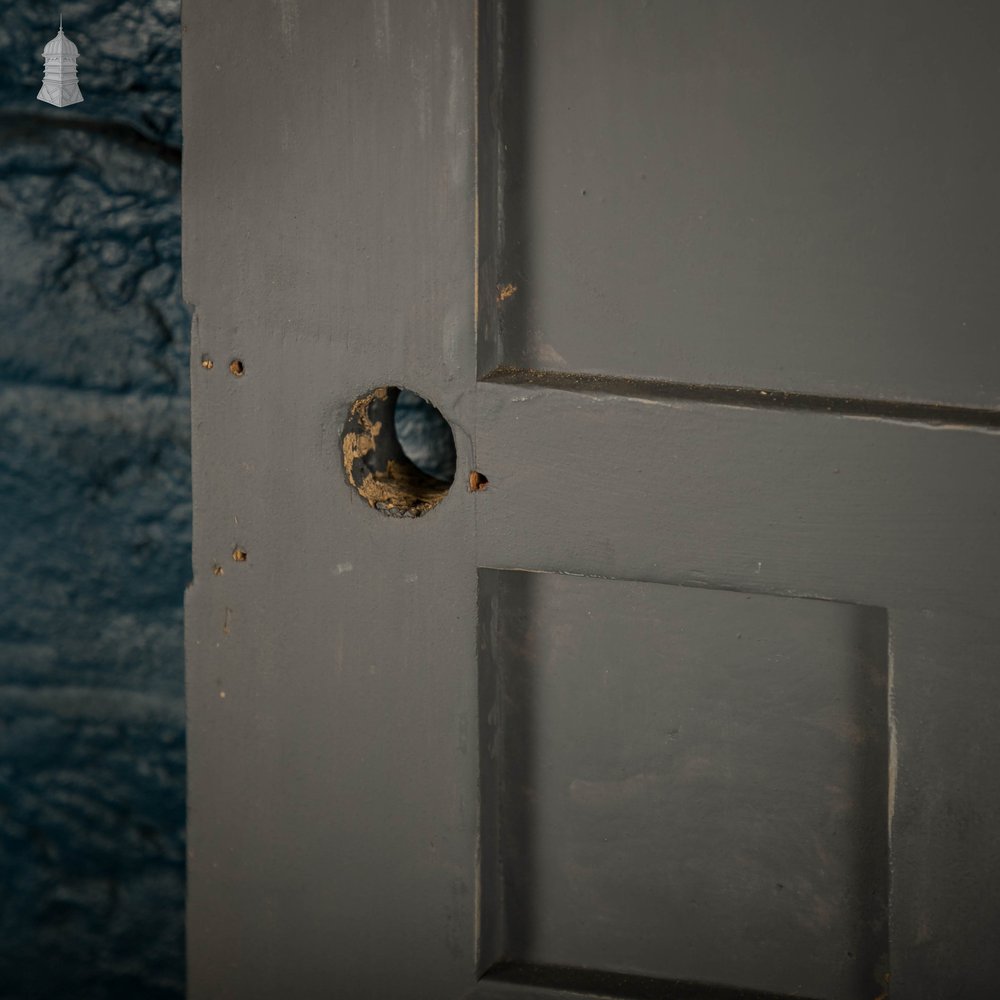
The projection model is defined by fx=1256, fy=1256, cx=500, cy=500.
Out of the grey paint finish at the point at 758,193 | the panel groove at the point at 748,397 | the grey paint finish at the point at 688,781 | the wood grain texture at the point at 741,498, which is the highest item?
the grey paint finish at the point at 758,193

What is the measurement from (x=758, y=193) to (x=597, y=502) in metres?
0.32

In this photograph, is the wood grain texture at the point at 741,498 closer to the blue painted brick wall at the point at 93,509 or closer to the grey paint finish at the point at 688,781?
the grey paint finish at the point at 688,781

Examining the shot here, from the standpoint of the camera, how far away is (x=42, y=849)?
5.45ft

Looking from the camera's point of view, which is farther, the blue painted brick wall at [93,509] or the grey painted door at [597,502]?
the blue painted brick wall at [93,509]

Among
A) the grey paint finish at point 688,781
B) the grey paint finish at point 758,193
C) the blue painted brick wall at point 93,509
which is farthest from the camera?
the blue painted brick wall at point 93,509

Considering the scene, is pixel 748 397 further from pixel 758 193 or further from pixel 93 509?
pixel 93 509

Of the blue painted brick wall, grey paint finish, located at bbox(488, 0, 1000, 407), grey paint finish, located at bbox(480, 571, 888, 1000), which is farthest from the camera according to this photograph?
the blue painted brick wall

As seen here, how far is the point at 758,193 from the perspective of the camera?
3.70ft

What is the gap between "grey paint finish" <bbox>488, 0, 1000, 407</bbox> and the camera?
3.54 ft

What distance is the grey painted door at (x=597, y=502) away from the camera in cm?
112

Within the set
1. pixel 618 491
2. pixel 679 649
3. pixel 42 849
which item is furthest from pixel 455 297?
pixel 42 849

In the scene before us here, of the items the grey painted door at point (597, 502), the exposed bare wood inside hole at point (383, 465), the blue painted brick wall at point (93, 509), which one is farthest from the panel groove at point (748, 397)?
the blue painted brick wall at point (93, 509)

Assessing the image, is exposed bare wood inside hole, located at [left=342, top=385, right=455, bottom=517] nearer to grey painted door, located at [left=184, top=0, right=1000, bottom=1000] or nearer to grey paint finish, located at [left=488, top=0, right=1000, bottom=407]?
grey painted door, located at [left=184, top=0, right=1000, bottom=1000]

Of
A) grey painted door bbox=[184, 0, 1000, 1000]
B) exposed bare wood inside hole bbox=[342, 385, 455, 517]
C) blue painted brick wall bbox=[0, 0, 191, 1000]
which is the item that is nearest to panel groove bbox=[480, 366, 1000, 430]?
grey painted door bbox=[184, 0, 1000, 1000]
